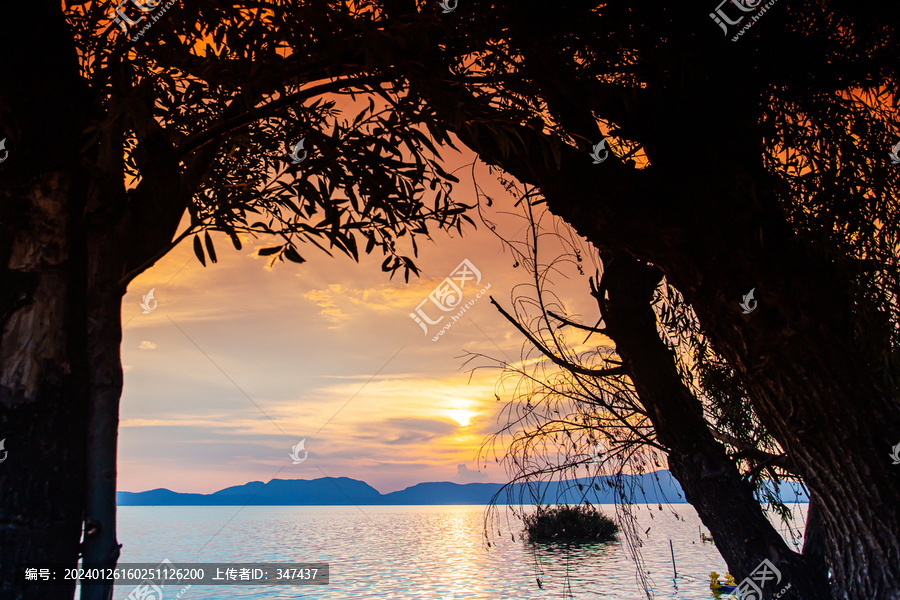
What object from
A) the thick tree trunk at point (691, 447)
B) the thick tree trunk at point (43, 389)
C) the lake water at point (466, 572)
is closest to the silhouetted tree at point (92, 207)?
the thick tree trunk at point (43, 389)

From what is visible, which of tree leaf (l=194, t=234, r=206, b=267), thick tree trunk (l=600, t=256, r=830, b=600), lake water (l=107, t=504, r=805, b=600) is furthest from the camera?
lake water (l=107, t=504, r=805, b=600)

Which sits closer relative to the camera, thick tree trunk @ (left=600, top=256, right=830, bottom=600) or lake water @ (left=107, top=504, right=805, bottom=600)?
thick tree trunk @ (left=600, top=256, right=830, bottom=600)

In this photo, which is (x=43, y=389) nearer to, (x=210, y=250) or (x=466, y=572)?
(x=210, y=250)

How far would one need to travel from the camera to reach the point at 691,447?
352 cm

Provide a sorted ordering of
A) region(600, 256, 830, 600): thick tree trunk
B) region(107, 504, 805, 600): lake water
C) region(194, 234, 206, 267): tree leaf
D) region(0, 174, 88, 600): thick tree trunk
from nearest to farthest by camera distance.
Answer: region(0, 174, 88, 600): thick tree trunk, region(194, 234, 206, 267): tree leaf, region(600, 256, 830, 600): thick tree trunk, region(107, 504, 805, 600): lake water

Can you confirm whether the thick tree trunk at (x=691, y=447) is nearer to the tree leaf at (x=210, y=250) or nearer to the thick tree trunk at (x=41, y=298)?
the tree leaf at (x=210, y=250)

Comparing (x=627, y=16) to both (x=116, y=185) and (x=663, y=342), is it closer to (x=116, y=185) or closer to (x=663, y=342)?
A: (x=663, y=342)

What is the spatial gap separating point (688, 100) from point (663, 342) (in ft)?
5.78

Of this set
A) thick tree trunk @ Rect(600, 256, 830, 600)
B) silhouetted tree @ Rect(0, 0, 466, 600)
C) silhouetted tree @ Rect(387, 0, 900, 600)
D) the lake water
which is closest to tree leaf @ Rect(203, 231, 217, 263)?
silhouetted tree @ Rect(0, 0, 466, 600)

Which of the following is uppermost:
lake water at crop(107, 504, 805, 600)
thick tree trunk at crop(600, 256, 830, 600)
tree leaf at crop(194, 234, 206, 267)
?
tree leaf at crop(194, 234, 206, 267)

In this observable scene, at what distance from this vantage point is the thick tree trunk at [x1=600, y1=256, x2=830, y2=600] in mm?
3242

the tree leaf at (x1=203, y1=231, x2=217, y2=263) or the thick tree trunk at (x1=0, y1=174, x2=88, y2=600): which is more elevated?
the tree leaf at (x1=203, y1=231, x2=217, y2=263)

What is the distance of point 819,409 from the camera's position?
2238 millimetres

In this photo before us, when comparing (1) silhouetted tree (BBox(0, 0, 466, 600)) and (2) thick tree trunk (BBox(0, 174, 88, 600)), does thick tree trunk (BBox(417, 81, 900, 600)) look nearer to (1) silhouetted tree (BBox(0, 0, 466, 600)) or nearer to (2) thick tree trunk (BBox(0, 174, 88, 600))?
(1) silhouetted tree (BBox(0, 0, 466, 600))
